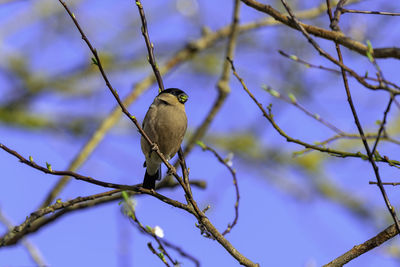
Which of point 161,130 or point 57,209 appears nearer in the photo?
point 57,209

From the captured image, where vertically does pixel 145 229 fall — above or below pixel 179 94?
below

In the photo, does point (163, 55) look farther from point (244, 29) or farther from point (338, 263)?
point (338, 263)

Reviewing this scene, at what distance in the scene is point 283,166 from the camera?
32.2 feet

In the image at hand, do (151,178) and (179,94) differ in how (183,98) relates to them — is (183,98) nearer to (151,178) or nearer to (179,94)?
(179,94)

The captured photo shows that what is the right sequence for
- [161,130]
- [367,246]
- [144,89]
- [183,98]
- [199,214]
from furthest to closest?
[144,89]
[183,98]
[161,130]
[199,214]
[367,246]

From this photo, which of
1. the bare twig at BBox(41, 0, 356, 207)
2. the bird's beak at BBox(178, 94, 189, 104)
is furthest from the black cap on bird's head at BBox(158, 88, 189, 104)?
the bare twig at BBox(41, 0, 356, 207)

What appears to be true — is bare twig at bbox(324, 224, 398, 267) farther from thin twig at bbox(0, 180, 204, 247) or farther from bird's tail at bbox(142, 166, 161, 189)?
bird's tail at bbox(142, 166, 161, 189)

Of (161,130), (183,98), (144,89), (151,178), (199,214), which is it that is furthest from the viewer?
(144,89)

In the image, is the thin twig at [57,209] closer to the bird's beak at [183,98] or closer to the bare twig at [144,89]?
the bare twig at [144,89]

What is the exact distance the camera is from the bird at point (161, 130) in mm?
4258

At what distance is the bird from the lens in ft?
14.0

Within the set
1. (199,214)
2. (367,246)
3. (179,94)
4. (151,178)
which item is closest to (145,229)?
(199,214)

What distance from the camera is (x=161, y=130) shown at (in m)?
4.29

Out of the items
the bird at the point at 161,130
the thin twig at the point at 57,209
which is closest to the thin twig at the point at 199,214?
the thin twig at the point at 57,209
